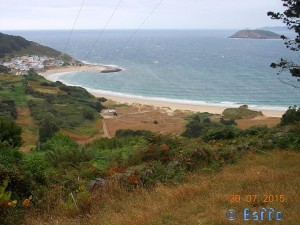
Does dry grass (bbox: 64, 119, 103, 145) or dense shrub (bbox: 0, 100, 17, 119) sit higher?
dense shrub (bbox: 0, 100, 17, 119)

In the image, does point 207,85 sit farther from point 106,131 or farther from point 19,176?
point 19,176

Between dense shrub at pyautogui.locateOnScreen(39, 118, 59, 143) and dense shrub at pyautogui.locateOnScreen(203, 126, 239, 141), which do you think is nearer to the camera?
dense shrub at pyautogui.locateOnScreen(203, 126, 239, 141)

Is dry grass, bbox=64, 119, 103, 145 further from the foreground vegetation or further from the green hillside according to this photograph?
the green hillside

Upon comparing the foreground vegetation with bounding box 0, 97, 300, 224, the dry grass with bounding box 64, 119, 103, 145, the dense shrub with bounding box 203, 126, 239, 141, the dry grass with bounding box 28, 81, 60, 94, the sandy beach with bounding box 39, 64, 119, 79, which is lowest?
the dry grass with bounding box 64, 119, 103, 145

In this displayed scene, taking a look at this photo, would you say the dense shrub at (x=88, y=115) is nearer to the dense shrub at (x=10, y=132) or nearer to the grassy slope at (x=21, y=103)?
the grassy slope at (x=21, y=103)

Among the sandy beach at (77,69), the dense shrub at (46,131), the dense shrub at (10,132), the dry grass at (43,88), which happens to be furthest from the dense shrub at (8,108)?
the sandy beach at (77,69)

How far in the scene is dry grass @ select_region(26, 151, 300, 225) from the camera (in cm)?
511

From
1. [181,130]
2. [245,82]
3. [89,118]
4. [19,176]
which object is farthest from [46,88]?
[19,176]

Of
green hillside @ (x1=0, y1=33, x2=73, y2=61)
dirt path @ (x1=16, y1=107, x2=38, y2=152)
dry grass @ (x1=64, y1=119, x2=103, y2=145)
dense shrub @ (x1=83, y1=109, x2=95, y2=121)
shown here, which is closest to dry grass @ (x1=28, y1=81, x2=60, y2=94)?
dirt path @ (x1=16, y1=107, x2=38, y2=152)

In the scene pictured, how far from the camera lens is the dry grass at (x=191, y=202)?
16.8ft

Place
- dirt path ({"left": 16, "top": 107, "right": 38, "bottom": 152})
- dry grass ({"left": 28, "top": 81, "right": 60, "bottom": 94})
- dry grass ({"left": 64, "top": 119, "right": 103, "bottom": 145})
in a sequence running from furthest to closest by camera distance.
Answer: dry grass ({"left": 28, "top": 81, "right": 60, "bottom": 94}) < dry grass ({"left": 64, "top": 119, "right": 103, "bottom": 145}) < dirt path ({"left": 16, "top": 107, "right": 38, "bottom": 152})

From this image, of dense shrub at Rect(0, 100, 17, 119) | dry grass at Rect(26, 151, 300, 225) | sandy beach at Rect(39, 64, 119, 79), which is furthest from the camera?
sandy beach at Rect(39, 64, 119, 79)

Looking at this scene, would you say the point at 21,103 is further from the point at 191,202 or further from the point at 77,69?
the point at 77,69

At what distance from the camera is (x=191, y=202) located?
5805 mm
